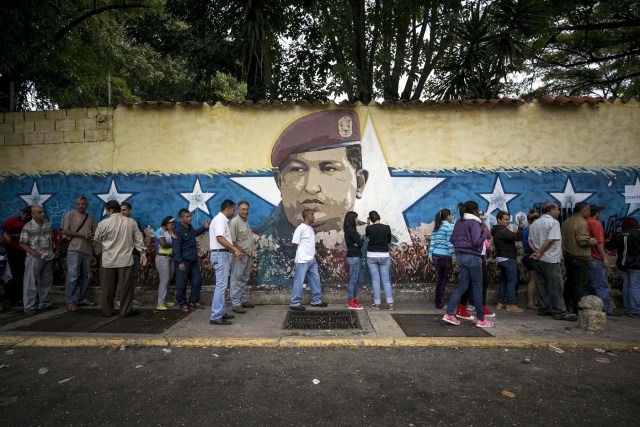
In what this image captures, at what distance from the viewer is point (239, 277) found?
6.48 meters

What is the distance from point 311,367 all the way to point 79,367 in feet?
8.73

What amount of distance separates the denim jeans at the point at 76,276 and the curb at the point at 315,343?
5.16ft

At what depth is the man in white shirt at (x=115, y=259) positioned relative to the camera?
6.09 m

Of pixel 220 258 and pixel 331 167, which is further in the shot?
→ pixel 331 167

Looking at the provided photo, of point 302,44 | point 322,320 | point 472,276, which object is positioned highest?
point 302,44

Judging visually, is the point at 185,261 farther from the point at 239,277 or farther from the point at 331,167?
the point at 331,167

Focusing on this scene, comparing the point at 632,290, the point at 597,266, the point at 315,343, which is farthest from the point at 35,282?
the point at 632,290

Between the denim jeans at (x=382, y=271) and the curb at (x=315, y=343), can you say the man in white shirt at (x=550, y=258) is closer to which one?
the curb at (x=315, y=343)

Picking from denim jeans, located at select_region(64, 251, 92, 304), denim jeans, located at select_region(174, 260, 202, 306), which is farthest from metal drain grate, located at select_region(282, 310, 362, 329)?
denim jeans, located at select_region(64, 251, 92, 304)

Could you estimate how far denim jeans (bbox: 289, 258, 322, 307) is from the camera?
644 cm

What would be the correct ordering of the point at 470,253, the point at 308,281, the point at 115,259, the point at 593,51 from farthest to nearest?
the point at 593,51 → the point at 308,281 → the point at 115,259 → the point at 470,253

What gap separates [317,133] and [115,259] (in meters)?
4.20

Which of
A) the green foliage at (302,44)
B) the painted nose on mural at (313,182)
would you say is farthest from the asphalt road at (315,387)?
the green foliage at (302,44)

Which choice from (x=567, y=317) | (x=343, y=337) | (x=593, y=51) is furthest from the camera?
(x=593, y=51)
